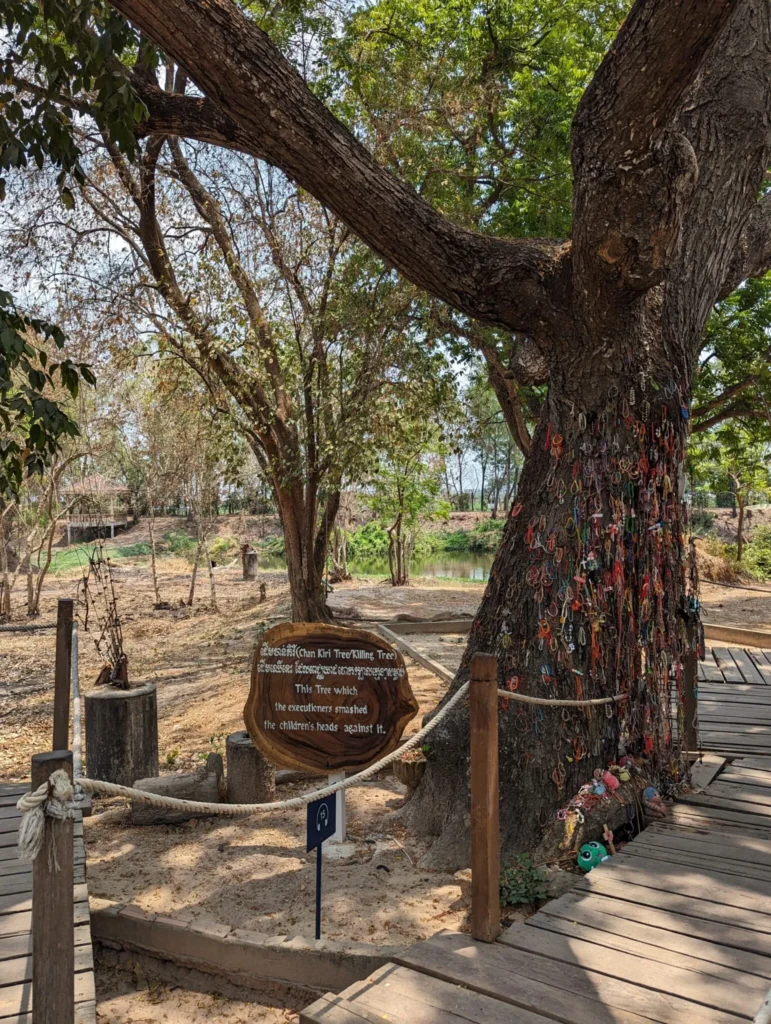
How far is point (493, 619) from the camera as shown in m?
4.47

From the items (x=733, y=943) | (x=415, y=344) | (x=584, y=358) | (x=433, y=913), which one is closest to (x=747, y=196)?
(x=584, y=358)

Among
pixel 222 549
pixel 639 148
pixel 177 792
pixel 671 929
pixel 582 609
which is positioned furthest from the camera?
pixel 222 549

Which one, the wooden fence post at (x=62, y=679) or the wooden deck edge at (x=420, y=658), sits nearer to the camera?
the wooden fence post at (x=62, y=679)

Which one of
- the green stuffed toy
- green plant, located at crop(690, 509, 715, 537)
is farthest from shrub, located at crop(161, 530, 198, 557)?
the green stuffed toy

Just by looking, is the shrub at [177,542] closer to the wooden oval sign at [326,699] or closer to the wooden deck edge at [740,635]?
the wooden deck edge at [740,635]

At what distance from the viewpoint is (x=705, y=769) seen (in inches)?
193

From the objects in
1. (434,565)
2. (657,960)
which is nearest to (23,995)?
(657,960)

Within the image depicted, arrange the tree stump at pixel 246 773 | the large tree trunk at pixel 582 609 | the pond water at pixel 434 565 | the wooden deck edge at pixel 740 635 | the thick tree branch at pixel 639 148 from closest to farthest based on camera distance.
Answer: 1. the thick tree branch at pixel 639 148
2. the large tree trunk at pixel 582 609
3. the tree stump at pixel 246 773
4. the wooden deck edge at pixel 740 635
5. the pond water at pixel 434 565

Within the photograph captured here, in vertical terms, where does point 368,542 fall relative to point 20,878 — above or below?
above

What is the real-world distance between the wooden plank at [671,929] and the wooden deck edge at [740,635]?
7296 mm

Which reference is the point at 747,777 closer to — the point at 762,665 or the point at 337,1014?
the point at 337,1014

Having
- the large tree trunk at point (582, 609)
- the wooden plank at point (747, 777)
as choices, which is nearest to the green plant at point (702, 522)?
the wooden plank at point (747, 777)

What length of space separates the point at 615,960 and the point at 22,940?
216 cm

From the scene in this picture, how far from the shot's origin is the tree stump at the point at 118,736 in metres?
5.55
